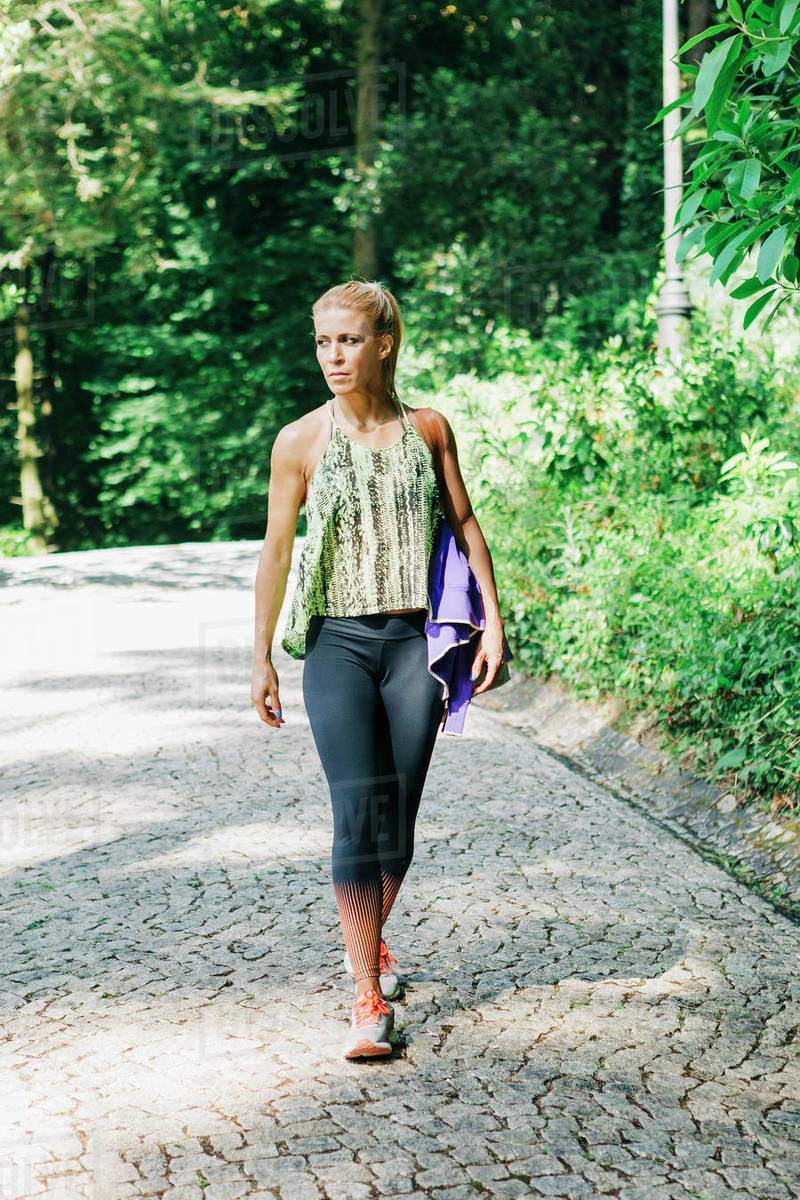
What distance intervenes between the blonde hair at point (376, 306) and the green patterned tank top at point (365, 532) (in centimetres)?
23

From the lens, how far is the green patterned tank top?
344 cm

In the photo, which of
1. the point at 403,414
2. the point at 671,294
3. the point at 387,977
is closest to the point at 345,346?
the point at 403,414

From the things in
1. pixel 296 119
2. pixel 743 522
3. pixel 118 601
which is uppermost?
pixel 296 119

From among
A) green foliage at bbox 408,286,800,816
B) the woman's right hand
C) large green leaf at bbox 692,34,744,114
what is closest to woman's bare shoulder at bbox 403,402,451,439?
the woman's right hand

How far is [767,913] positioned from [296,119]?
22747mm

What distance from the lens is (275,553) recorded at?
3.55 m

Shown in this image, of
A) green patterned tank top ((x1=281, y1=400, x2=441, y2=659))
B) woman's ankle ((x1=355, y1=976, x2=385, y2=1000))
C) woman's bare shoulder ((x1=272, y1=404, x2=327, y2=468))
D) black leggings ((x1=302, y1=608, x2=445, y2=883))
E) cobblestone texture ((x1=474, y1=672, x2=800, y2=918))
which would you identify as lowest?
cobblestone texture ((x1=474, y1=672, x2=800, y2=918))

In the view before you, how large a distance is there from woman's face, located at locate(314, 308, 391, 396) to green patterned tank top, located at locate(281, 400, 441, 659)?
0.16 metres

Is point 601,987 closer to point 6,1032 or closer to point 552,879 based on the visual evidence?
point 552,879

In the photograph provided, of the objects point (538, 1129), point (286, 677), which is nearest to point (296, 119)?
point (286, 677)

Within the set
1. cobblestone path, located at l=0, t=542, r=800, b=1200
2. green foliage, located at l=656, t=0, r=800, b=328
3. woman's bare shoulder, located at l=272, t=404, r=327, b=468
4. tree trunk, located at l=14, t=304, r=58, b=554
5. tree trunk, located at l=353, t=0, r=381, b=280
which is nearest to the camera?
cobblestone path, located at l=0, t=542, r=800, b=1200

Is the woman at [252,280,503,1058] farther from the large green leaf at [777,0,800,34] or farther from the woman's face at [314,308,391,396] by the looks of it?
the large green leaf at [777,0,800,34]

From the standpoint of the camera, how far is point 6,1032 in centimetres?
358

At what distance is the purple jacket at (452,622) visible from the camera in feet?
11.3
